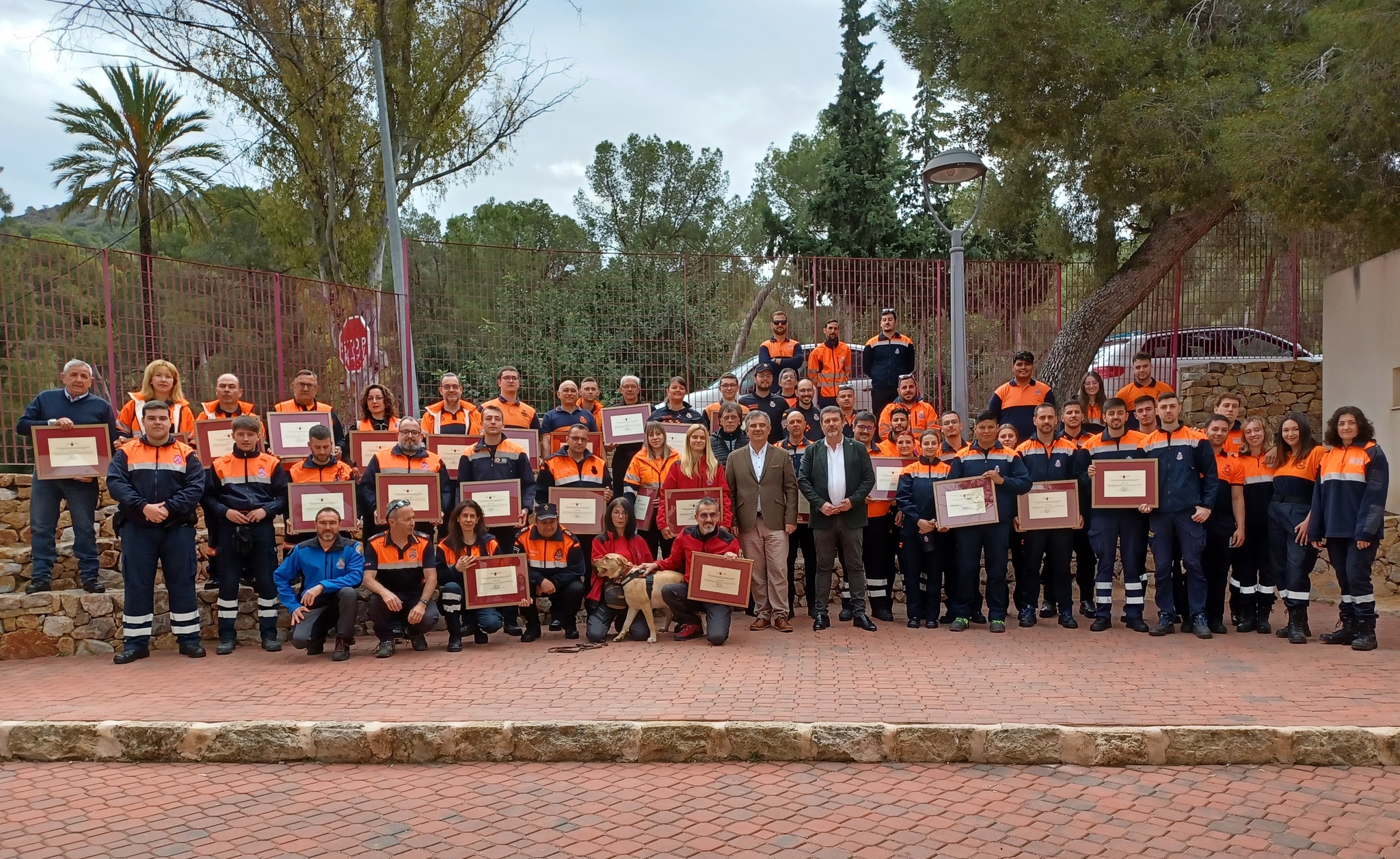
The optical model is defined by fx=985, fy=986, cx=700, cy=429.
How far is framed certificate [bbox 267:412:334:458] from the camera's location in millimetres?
9898

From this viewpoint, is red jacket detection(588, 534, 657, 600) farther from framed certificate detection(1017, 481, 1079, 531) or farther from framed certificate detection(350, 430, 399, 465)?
framed certificate detection(1017, 481, 1079, 531)

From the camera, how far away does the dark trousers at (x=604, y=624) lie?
9016 millimetres

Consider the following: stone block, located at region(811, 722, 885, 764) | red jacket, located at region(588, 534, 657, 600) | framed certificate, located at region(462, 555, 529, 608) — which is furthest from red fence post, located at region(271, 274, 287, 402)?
stone block, located at region(811, 722, 885, 764)

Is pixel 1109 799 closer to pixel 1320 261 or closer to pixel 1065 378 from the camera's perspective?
pixel 1065 378

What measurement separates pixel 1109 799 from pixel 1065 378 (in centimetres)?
1170

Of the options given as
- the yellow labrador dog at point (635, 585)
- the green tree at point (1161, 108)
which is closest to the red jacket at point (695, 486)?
the yellow labrador dog at point (635, 585)

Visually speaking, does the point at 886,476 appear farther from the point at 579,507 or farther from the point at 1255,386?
the point at 1255,386

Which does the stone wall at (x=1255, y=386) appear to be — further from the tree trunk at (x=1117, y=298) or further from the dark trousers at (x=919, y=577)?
the dark trousers at (x=919, y=577)

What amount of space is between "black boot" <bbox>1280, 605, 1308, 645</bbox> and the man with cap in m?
5.31

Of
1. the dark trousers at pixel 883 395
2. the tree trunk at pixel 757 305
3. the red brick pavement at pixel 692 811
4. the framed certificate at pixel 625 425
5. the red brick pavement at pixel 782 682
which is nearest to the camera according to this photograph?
the red brick pavement at pixel 692 811

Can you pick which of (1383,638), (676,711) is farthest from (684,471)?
(1383,638)

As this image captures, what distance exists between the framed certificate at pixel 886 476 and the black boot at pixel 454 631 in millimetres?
4201

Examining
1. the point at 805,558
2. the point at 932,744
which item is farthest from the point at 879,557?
the point at 932,744

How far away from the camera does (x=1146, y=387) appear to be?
11.3 meters
